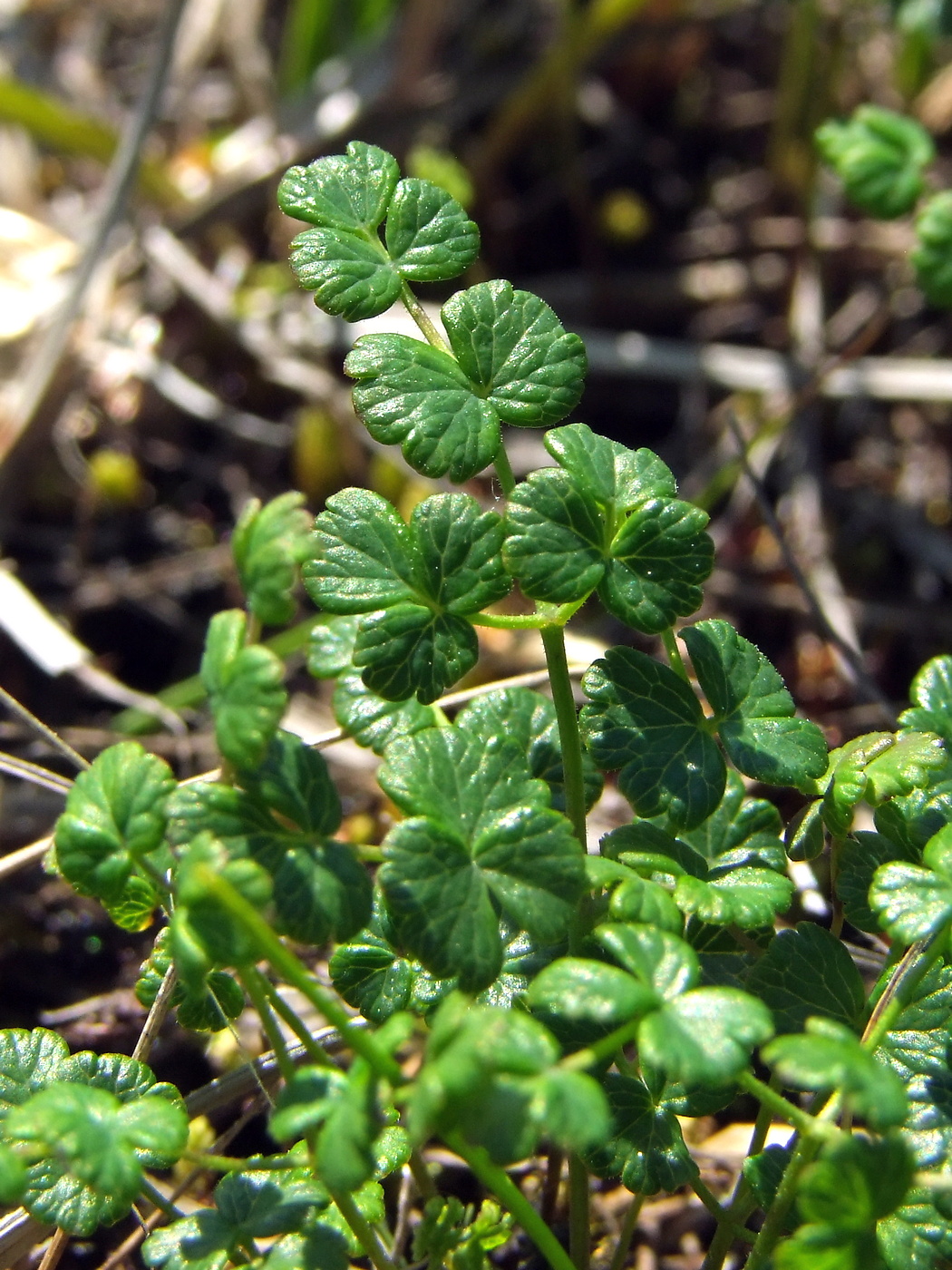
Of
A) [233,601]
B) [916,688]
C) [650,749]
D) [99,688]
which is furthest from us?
[233,601]

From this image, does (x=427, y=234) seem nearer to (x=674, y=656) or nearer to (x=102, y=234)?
(x=674, y=656)

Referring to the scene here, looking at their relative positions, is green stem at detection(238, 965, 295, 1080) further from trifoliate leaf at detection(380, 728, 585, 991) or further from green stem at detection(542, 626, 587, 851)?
green stem at detection(542, 626, 587, 851)

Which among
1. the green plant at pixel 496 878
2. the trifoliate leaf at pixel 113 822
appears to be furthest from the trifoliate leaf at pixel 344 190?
the trifoliate leaf at pixel 113 822

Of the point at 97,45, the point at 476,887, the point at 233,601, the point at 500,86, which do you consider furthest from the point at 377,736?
the point at 97,45

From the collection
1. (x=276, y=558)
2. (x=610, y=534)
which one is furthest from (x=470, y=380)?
(x=276, y=558)

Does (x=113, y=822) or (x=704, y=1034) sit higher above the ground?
(x=113, y=822)

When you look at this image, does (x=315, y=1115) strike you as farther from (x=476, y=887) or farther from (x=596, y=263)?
(x=596, y=263)

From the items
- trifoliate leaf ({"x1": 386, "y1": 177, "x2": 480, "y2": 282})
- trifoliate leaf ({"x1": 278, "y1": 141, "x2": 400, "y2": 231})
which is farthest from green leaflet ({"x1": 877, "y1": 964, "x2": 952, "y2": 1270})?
trifoliate leaf ({"x1": 278, "y1": 141, "x2": 400, "y2": 231})
